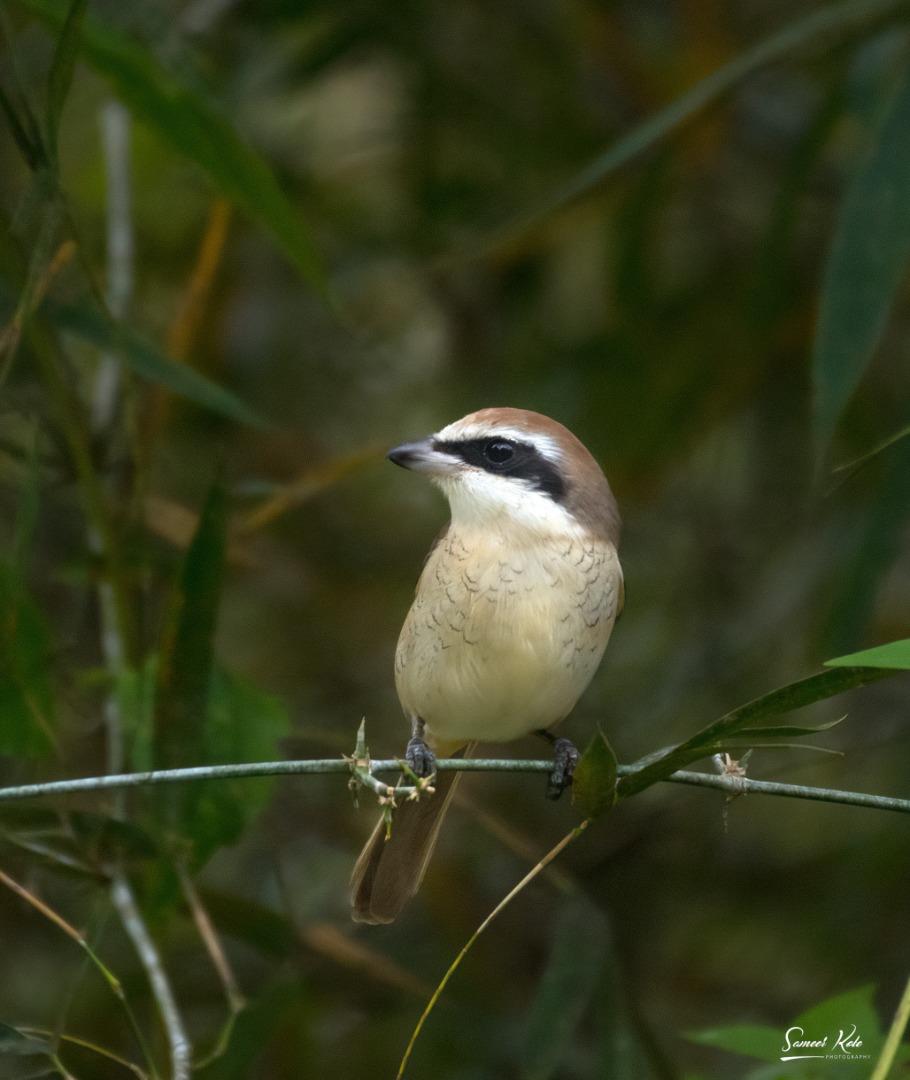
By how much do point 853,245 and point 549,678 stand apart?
38.0 inches

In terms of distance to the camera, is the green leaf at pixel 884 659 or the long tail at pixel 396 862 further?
the long tail at pixel 396 862

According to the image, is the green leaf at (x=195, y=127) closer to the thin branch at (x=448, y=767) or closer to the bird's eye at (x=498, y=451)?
the bird's eye at (x=498, y=451)

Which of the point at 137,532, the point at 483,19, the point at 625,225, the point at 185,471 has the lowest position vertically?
the point at 137,532

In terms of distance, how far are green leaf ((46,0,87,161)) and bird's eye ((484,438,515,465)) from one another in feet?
2.46

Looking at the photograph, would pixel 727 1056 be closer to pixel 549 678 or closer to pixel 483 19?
pixel 549 678

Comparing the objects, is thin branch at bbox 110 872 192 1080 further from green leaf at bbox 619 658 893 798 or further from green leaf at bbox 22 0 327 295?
green leaf at bbox 22 0 327 295

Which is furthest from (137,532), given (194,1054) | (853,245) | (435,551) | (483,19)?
(483,19)

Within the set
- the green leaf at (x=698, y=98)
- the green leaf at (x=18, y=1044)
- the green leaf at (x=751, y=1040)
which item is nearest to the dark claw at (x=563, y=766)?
the green leaf at (x=751, y=1040)

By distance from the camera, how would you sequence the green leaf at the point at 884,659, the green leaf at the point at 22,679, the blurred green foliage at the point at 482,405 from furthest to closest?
the blurred green foliage at the point at 482,405, the green leaf at the point at 22,679, the green leaf at the point at 884,659

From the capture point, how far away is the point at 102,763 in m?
3.59

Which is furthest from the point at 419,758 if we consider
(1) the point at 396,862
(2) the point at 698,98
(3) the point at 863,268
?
(2) the point at 698,98

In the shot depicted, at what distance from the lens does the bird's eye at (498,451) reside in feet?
7.19

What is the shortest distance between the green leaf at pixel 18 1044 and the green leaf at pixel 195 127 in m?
1.32

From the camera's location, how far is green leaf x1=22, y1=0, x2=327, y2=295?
247cm
